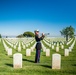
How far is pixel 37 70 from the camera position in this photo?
11375mm

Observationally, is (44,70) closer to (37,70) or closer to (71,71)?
(37,70)

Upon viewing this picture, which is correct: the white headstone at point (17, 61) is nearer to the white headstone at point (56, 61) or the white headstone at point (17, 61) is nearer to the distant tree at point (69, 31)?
the white headstone at point (56, 61)

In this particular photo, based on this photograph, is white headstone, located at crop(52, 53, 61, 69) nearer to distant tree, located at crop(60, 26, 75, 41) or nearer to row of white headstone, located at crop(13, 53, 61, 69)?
row of white headstone, located at crop(13, 53, 61, 69)

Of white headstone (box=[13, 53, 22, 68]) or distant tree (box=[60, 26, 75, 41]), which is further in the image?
distant tree (box=[60, 26, 75, 41])

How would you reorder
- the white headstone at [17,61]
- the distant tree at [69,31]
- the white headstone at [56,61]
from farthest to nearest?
the distant tree at [69,31] → the white headstone at [17,61] → the white headstone at [56,61]

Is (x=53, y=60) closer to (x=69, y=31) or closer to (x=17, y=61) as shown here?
(x=17, y=61)

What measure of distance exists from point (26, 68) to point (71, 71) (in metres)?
2.69

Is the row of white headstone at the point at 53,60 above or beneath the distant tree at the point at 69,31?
beneath

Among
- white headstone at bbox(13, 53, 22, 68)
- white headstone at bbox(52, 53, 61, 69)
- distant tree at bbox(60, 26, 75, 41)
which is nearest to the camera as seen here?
white headstone at bbox(52, 53, 61, 69)

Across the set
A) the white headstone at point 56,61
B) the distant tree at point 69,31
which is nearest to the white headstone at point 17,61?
the white headstone at point 56,61


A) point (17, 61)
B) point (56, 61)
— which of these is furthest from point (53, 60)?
point (17, 61)

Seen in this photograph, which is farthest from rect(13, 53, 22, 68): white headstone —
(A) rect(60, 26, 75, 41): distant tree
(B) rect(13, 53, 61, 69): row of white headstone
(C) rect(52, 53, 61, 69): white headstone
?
(A) rect(60, 26, 75, 41): distant tree

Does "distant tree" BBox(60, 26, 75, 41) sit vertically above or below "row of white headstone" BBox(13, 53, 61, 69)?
above

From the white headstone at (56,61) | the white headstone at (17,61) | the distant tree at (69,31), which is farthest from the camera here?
the distant tree at (69,31)
